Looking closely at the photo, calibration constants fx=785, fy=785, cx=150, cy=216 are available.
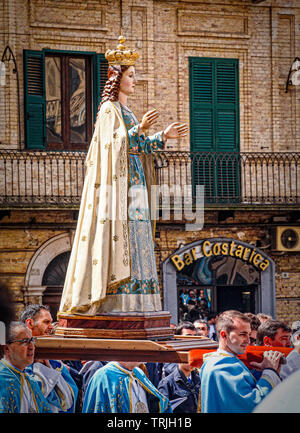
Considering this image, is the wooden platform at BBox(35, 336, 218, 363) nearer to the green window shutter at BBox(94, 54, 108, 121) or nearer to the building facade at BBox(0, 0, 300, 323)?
the building facade at BBox(0, 0, 300, 323)

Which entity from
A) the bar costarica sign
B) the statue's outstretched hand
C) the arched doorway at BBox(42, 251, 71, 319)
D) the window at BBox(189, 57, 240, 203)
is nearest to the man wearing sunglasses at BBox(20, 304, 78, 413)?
the statue's outstretched hand

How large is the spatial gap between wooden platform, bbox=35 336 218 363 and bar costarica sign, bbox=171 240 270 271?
10.3 m

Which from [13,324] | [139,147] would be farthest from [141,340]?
[139,147]

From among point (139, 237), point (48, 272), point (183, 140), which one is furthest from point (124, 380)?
point (183, 140)

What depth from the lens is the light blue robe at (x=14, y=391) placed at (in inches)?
170

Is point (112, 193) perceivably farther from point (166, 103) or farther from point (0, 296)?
point (166, 103)

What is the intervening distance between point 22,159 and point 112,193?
9.11m

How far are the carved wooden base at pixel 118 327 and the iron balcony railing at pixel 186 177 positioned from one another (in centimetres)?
878

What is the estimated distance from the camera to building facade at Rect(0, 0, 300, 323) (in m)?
14.7

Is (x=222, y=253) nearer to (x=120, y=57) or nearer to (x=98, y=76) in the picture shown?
(x=98, y=76)

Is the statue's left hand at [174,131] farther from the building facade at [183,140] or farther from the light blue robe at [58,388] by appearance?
the building facade at [183,140]

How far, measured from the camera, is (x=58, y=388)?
17.2 ft

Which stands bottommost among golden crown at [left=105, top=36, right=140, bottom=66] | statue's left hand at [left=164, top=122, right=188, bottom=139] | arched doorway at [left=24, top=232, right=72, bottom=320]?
arched doorway at [left=24, top=232, right=72, bottom=320]

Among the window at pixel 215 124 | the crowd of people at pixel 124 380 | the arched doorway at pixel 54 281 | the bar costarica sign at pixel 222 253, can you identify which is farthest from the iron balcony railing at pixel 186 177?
the crowd of people at pixel 124 380
